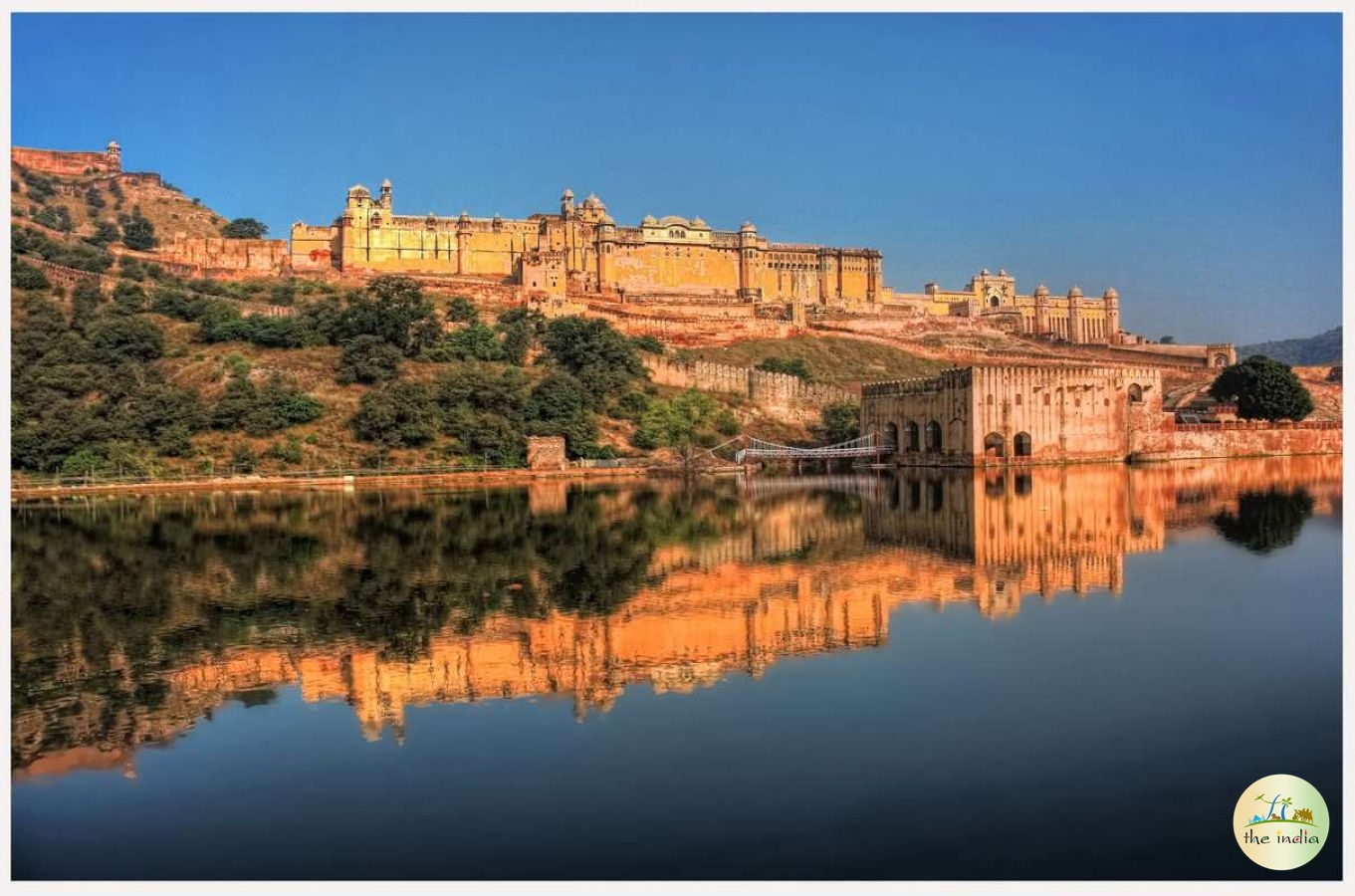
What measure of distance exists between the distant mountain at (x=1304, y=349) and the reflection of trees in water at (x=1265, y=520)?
14008 cm

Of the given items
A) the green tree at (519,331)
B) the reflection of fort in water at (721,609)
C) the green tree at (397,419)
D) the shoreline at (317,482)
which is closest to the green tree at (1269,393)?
the reflection of fort in water at (721,609)

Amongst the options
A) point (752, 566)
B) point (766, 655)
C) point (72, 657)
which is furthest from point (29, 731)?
point (752, 566)

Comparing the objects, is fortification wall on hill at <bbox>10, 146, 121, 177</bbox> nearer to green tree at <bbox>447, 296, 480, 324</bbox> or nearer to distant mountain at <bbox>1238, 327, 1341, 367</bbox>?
green tree at <bbox>447, 296, 480, 324</bbox>

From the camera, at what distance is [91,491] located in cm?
2731

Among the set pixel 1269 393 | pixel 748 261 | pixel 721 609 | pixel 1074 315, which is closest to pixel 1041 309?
pixel 1074 315

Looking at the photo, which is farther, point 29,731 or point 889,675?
point 889,675

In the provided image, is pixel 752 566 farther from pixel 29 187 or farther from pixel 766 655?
pixel 29 187

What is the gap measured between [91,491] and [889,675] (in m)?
23.8

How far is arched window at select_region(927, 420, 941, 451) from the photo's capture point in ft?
114

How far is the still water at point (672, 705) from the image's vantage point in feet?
19.3

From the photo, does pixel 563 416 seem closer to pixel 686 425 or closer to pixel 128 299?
pixel 686 425

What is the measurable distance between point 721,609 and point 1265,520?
11.3m

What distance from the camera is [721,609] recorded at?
11.6m

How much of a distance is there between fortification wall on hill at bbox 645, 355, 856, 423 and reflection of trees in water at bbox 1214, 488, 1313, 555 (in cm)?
2077
